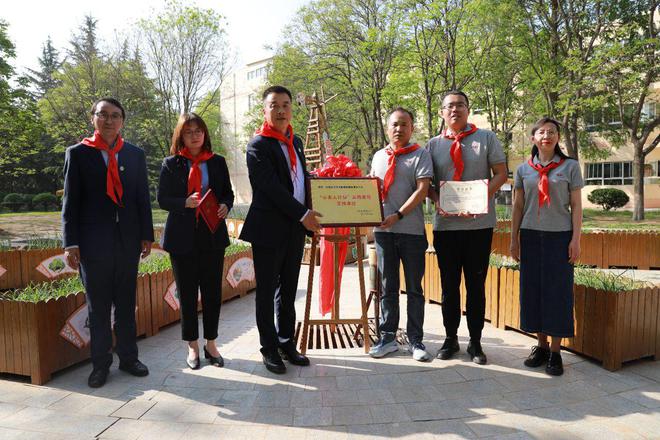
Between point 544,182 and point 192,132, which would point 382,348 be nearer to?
point 544,182

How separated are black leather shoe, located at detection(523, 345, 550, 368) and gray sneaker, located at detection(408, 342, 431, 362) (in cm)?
83

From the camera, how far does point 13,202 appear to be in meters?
28.7

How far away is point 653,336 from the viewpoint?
148 inches

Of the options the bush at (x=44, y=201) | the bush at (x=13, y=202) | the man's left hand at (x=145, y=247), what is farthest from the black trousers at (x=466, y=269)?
the bush at (x=13, y=202)

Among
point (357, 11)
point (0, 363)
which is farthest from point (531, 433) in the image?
point (357, 11)

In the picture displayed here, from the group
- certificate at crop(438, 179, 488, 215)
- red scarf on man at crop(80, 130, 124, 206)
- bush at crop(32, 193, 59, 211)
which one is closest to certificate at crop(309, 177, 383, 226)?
certificate at crop(438, 179, 488, 215)

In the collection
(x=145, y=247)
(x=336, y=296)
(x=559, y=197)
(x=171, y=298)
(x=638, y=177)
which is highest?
(x=638, y=177)

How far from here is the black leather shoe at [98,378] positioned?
3.27m

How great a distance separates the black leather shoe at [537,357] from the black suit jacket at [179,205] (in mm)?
2771

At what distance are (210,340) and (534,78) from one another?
17.4 m

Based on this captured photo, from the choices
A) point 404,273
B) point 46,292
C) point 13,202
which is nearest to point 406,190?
point 404,273

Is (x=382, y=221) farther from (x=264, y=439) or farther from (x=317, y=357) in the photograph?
(x=264, y=439)

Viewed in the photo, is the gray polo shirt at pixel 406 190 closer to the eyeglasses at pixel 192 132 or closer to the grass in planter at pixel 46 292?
the eyeglasses at pixel 192 132

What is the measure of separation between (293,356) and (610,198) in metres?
25.7
